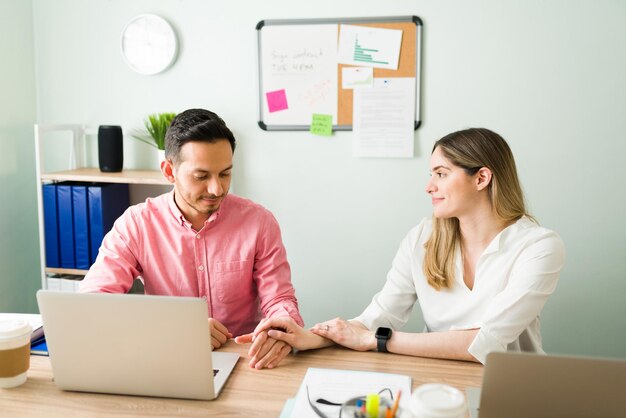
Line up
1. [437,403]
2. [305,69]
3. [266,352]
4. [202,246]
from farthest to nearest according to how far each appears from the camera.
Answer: [305,69] < [202,246] < [266,352] < [437,403]

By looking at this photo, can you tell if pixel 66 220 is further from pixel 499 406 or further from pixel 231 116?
pixel 499 406

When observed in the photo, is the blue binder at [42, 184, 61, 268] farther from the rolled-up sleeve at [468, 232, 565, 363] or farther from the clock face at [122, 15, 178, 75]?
the rolled-up sleeve at [468, 232, 565, 363]

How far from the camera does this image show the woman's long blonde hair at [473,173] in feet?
6.04

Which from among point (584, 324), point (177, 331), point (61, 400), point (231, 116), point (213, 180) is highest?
point (231, 116)

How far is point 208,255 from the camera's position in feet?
6.37

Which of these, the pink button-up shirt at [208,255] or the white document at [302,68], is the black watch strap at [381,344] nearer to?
the pink button-up shirt at [208,255]

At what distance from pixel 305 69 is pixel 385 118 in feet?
1.43

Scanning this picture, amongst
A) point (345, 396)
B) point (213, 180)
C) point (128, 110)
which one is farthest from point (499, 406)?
point (128, 110)

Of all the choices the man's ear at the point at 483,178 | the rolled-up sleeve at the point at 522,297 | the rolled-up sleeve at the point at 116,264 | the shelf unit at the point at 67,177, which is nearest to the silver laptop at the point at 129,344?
the rolled-up sleeve at the point at 116,264

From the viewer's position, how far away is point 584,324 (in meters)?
2.89

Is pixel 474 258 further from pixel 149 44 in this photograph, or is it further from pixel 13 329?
pixel 149 44

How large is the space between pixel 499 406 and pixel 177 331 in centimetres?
62

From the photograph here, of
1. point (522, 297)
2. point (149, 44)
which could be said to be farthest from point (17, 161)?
→ point (522, 297)

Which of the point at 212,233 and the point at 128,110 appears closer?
the point at 212,233
